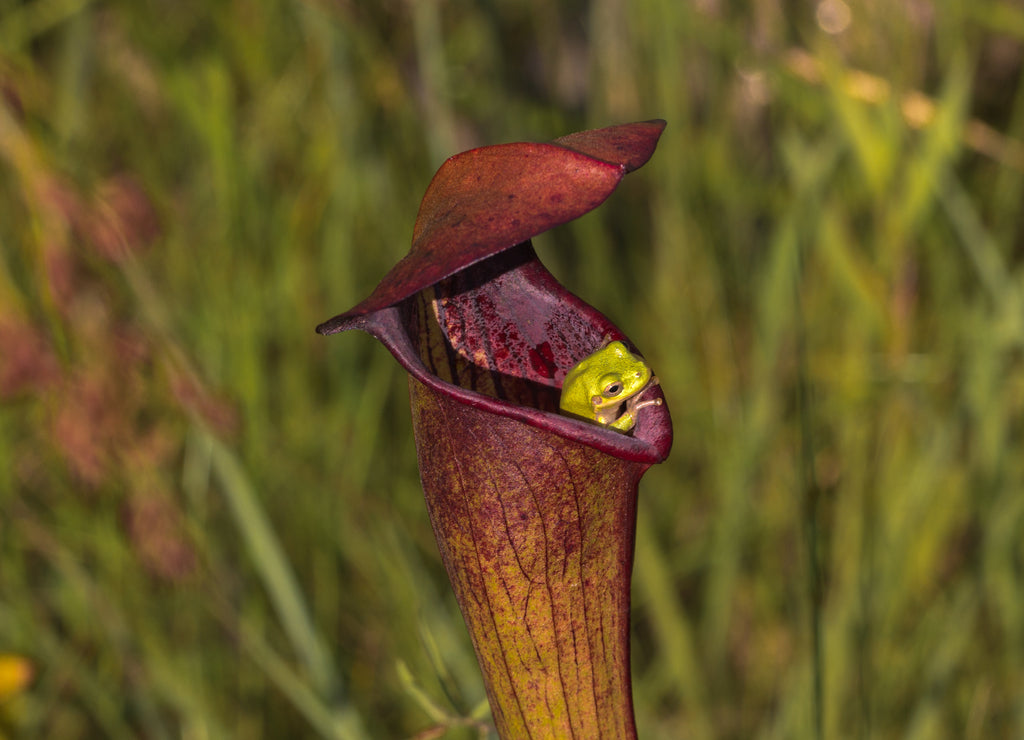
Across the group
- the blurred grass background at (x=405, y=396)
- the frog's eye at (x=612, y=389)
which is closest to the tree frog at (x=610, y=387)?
the frog's eye at (x=612, y=389)

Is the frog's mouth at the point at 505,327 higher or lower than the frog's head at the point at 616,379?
higher

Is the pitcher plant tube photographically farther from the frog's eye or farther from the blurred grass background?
the blurred grass background

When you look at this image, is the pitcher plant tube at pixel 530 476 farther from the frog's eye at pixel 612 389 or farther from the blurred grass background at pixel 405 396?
the blurred grass background at pixel 405 396

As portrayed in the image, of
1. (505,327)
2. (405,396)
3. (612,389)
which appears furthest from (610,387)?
(405,396)

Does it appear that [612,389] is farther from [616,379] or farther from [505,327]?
[505,327]

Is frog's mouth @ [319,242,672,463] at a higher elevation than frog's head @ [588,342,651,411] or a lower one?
higher

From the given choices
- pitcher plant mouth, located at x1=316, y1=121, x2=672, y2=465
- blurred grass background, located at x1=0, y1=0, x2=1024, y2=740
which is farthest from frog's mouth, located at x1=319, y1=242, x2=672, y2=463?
blurred grass background, located at x1=0, y1=0, x2=1024, y2=740

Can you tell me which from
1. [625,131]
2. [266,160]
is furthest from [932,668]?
[266,160]

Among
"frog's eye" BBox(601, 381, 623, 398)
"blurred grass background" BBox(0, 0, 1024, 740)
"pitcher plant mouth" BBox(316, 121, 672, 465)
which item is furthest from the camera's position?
"blurred grass background" BBox(0, 0, 1024, 740)
